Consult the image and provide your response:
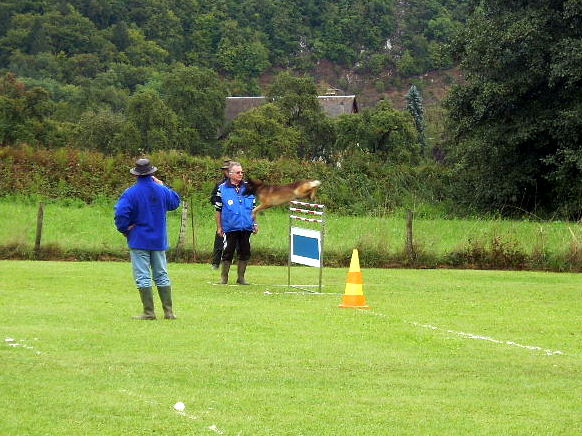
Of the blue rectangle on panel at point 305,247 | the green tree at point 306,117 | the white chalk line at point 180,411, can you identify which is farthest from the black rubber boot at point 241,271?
the green tree at point 306,117

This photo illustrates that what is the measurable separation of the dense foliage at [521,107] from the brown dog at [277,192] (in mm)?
21687

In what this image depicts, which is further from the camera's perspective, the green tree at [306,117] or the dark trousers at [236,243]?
the green tree at [306,117]

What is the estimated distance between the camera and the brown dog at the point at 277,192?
65.7 ft

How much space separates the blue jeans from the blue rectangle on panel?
15.6 feet

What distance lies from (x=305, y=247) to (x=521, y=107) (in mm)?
29434

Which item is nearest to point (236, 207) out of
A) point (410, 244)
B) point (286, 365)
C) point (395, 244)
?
point (286, 365)

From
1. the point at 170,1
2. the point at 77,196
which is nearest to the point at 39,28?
the point at 170,1

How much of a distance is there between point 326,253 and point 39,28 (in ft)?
507

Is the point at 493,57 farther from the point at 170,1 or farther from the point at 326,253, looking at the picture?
the point at 170,1

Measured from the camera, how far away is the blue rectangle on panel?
18.8 metres

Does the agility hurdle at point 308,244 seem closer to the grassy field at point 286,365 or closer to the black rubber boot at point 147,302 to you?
the grassy field at point 286,365

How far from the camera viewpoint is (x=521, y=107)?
46469 millimetres

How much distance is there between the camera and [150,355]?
11.1m

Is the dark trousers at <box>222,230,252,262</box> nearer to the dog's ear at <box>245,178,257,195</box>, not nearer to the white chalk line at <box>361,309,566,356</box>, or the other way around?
the dog's ear at <box>245,178,257,195</box>
